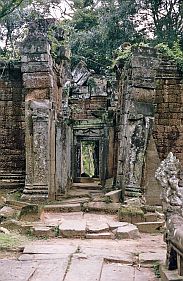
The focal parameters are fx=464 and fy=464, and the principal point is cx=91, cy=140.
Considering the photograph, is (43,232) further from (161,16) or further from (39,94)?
(161,16)

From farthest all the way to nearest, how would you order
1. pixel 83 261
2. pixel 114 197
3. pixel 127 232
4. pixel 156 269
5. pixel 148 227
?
1. pixel 114 197
2. pixel 148 227
3. pixel 127 232
4. pixel 83 261
5. pixel 156 269

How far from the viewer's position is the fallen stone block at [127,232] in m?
8.55

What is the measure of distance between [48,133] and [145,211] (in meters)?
3.12

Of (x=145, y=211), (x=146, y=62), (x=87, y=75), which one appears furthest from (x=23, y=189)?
(x=87, y=75)

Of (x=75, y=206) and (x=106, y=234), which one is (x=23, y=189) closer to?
Result: (x=75, y=206)

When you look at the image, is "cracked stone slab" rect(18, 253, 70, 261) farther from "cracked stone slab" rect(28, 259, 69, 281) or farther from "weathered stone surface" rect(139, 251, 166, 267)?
"weathered stone surface" rect(139, 251, 166, 267)

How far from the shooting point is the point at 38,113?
11.6 meters

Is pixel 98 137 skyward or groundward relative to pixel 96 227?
skyward

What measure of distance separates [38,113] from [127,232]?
14.1 feet

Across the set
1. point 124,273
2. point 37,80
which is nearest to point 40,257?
point 124,273

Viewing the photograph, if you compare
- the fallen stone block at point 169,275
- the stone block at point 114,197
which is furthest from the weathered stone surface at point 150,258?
the stone block at point 114,197

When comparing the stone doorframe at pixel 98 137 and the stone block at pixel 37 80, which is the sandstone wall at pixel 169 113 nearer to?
the stone block at pixel 37 80

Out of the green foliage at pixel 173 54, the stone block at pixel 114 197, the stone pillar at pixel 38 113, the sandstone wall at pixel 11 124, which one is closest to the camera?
the stone pillar at pixel 38 113

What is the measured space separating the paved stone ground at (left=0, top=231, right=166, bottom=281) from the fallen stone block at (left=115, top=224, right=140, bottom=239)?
1.04 ft
